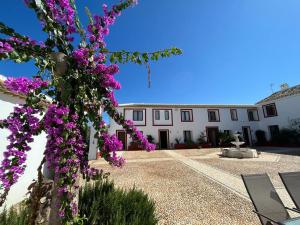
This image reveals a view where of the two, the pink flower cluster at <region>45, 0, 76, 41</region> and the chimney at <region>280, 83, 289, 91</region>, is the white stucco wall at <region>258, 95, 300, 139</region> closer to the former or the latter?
the chimney at <region>280, 83, 289, 91</region>

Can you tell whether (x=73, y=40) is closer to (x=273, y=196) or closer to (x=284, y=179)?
(x=273, y=196)

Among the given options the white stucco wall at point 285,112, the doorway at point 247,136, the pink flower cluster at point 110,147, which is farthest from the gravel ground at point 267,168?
the doorway at point 247,136

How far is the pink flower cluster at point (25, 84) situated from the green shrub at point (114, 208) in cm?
191

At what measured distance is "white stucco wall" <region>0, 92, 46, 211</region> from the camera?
12.4 feet

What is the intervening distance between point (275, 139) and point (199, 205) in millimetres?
19836

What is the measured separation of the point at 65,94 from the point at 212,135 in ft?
71.5

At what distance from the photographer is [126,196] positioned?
3.27 m

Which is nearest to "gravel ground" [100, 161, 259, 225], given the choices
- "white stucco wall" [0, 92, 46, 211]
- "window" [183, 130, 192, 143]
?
"white stucco wall" [0, 92, 46, 211]

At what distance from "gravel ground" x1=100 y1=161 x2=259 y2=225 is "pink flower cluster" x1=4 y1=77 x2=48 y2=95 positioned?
3259mm

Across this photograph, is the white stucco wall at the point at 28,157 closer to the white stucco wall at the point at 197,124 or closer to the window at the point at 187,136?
the white stucco wall at the point at 197,124

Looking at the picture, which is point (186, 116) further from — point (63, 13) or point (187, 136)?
point (63, 13)

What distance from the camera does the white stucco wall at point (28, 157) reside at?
3.78 meters

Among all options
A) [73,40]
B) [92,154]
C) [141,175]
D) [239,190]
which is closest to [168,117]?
[92,154]

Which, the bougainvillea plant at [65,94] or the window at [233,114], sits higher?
the window at [233,114]
